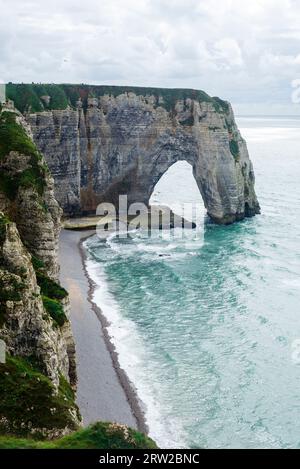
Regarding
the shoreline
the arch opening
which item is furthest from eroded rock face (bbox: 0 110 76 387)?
the arch opening

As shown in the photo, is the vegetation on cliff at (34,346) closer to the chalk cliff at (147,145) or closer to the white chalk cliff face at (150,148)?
the chalk cliff at (147,145)

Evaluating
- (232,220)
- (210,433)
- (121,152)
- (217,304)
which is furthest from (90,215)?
(210,433)

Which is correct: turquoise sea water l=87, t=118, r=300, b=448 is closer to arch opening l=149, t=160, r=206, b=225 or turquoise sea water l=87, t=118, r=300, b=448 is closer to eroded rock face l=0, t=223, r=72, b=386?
eroded rock face l=0, t=223, r=72, b=386

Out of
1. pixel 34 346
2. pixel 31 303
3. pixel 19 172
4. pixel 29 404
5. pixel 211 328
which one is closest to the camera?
pixel 29 404

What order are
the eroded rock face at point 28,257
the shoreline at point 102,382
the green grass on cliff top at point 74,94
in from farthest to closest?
the green grass on cliff top at point 74,94
the shoreline at point 102,382
the eroded rock face at point 28,257

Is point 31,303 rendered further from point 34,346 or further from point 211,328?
point 211,328

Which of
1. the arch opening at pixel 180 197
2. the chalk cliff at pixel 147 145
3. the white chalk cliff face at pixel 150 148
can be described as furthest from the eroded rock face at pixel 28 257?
the arch opening at pixel 180 197

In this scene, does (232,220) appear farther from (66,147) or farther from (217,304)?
(217,304)

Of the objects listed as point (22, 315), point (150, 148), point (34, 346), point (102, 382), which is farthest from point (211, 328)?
point (150, 148)
